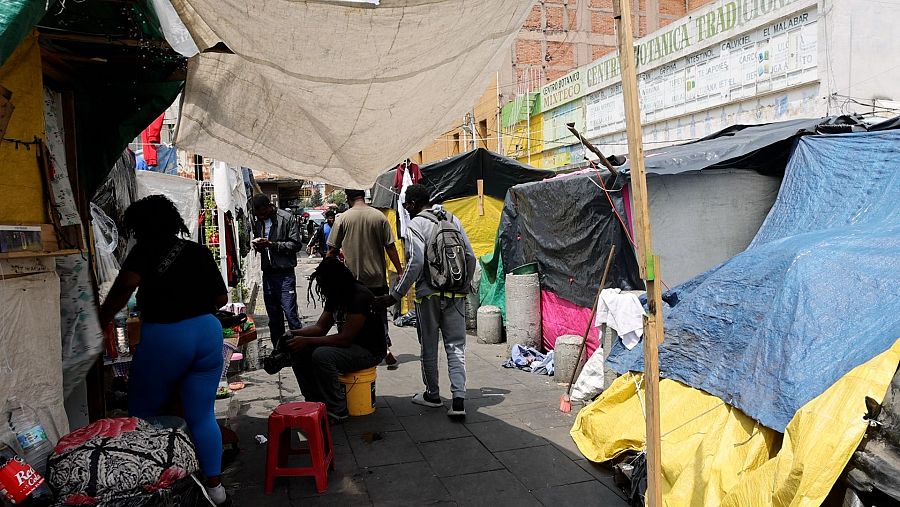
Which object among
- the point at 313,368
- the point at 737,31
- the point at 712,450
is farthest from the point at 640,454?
the point at 737,31

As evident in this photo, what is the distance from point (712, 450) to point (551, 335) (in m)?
4.44

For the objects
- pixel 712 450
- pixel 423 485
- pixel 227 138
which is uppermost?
pixel 227 138

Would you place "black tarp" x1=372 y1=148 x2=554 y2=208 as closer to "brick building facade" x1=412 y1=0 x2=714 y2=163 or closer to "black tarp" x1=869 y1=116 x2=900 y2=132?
"black tarp" x1=869 y1=116 x2=900 y2=132

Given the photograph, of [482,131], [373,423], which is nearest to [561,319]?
[373,423]

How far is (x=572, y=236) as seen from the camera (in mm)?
7348

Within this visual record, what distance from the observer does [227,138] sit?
14.2 ft

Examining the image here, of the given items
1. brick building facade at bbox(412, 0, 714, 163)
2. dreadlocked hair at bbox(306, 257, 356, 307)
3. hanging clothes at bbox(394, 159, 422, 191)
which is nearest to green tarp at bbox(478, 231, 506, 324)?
hanging clothes at bbox(394, 159, 422, 191)

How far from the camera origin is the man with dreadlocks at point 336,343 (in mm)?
4824

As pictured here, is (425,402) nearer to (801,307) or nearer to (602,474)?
(602,474)

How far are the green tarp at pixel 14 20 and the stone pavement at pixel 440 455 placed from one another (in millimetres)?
2878

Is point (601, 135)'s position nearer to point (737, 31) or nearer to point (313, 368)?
point (737, 31)

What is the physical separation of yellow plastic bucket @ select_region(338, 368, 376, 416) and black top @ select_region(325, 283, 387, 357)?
0.71ft

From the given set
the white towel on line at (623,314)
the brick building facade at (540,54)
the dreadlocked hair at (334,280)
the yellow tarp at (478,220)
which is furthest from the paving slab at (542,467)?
the brick building facade at (540,54)

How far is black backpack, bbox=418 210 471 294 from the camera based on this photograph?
5121 millimetres
